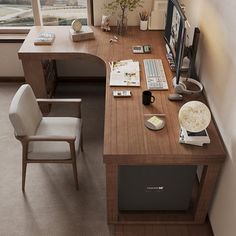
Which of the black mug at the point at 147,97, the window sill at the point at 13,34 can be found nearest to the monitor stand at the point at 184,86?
the black mug at the point at 147,97

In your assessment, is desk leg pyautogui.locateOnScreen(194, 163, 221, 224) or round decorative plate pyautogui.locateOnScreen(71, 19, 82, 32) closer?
desk leg pyautogui.locateOnScreen(194, 163, 221, 224)

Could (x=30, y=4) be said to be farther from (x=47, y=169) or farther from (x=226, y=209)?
(x=226, y=209)

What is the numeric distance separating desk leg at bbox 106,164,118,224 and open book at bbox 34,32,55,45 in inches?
62.4

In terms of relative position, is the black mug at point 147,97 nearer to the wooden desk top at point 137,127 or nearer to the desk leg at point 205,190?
the wooden desk top at point 137,127

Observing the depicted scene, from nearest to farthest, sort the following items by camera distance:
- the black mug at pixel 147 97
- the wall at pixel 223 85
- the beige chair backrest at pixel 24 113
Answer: the wall at pixel 223 85
the beige chair backrest at pixel 24 113
the black mug at pixel 147 97

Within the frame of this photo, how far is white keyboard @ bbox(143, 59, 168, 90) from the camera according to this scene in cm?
236

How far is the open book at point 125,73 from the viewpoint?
2406 mm

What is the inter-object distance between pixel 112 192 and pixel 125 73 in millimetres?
986

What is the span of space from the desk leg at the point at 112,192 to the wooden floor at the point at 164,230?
10 cm

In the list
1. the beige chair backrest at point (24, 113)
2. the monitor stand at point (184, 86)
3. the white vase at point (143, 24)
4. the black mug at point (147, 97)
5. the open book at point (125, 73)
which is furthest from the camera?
the white vase at point (143, 24)

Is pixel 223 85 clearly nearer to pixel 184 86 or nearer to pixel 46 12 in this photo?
pixel 184 86

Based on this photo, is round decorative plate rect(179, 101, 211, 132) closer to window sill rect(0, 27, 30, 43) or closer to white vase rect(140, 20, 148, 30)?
white vase rect(140, 20, 148, 30)

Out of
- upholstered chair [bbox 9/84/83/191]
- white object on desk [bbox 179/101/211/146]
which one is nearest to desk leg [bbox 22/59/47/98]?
upholstered chair [bbox 9/84/83/191]

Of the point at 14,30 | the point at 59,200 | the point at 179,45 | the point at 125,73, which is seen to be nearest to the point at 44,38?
the point at 14,30
